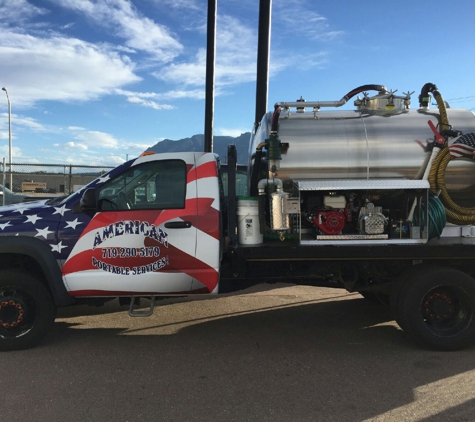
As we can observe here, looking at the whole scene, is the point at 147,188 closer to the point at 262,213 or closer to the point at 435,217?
the point at 262,213

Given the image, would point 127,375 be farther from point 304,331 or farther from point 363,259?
point 363,259

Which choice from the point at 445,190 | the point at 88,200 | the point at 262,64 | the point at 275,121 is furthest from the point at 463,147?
the point at 262,64

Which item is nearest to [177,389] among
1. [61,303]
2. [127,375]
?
[127,375]

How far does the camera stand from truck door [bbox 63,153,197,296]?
4.49 m

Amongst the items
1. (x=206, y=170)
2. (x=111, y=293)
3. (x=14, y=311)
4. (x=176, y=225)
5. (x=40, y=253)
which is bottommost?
(x=14, y=311)

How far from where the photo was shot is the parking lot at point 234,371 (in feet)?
11.0

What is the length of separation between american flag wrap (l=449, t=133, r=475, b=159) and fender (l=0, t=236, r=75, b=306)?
14.5 ft

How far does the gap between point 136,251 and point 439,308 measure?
128 inches

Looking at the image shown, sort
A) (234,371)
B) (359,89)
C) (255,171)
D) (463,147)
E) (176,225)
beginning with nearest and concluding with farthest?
(234,371) → (176,225) → (463,147) → (359,89) → (255,171)

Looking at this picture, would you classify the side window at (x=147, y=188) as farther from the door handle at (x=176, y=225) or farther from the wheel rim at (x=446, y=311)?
the wheel rim at (x=446, y=311)

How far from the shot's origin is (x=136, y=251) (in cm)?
448

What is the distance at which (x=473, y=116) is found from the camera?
5062mm

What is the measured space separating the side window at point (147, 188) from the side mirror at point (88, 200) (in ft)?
0.49

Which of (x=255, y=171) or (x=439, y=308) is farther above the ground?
(x=255, y=171)
